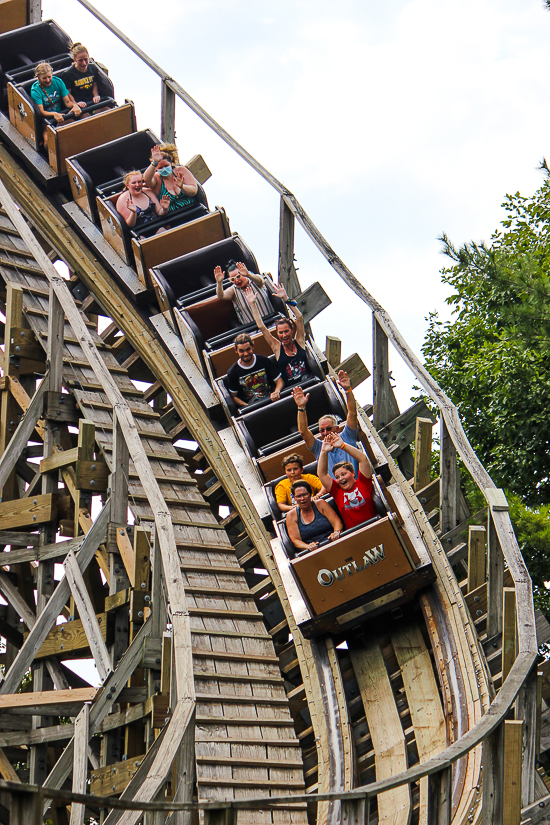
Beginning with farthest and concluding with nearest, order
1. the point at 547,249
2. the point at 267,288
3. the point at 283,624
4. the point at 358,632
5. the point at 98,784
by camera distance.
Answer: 1. the point at 547,249
2. the point at 267,288
3. the point at 283,624
4. the point at 358,632
5. the point at 98,784

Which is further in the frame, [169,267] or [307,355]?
Answer: [169,267]

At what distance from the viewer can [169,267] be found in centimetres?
861

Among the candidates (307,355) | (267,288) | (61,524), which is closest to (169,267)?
(267,288)

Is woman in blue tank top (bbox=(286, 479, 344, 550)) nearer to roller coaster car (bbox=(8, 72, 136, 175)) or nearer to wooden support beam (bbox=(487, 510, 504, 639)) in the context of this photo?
wooden support beam (bbox=(487, 510, 504, 639))

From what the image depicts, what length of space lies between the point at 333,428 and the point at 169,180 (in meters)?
3.90

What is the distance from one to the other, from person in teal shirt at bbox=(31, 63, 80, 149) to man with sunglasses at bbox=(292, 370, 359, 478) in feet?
17.3

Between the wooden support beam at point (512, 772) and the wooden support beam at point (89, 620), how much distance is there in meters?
2.55

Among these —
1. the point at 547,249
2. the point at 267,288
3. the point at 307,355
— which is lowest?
the point at 307,355

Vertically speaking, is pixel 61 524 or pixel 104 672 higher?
pixel 61 524

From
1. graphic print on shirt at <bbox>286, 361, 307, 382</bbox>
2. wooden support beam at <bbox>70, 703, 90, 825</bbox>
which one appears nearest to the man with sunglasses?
graphic print on shirt at <bbox>286, 361, 307, 382</bbox>

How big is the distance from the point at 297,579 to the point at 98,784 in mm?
1525

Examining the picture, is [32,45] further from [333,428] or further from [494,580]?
[494,580]

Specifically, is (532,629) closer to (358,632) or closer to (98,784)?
(358,632)

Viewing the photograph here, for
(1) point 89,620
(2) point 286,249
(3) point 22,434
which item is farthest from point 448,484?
(2) point 286,249
